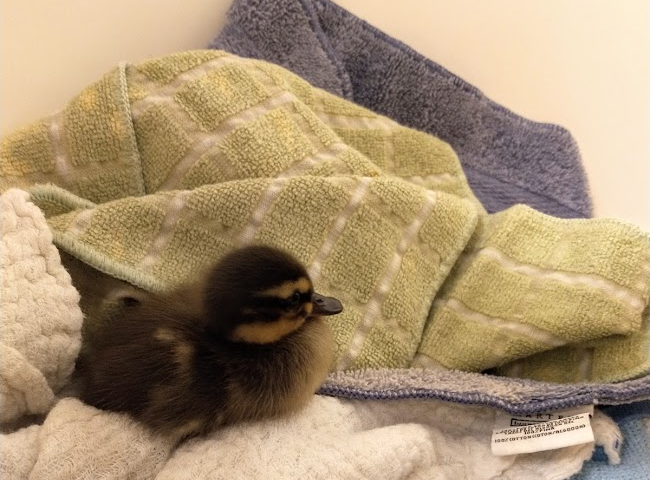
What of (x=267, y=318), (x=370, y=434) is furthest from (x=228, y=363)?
(x=370, y=434)

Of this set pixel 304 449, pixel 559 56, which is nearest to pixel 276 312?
pixel 304 449

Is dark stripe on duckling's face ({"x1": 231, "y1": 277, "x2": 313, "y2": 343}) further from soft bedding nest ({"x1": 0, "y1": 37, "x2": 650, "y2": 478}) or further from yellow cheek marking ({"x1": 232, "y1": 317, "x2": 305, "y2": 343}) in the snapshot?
soft bedding nest ({"x1": 0, "y1": 37, "x2": 650, "y2": 478})

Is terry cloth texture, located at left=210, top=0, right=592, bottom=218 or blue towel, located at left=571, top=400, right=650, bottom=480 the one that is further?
terry cloth texture, located at left=210, top=0, right=592, bottom=218

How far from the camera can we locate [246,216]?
42.8 inches

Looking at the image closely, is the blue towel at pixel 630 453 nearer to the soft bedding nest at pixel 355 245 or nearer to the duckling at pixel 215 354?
the soft bedding nest at pixel 355 245

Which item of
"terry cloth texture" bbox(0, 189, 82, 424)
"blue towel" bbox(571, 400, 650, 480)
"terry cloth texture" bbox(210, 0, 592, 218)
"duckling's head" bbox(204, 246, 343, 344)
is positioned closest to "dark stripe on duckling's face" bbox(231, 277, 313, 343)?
"duckling's head" bbox(204, 246, 343, 344)

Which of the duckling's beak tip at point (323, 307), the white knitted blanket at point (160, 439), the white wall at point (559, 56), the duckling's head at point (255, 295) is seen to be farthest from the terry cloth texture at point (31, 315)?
the white wall at point (559, 56)

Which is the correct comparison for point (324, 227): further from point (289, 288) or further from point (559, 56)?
point (559, 56)

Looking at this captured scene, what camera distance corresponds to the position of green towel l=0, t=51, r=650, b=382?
105 cm

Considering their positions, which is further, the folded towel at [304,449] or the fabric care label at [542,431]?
the fabric care label at [542,431]

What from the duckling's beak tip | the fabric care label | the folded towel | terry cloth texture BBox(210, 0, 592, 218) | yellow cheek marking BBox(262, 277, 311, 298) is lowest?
the folded towel

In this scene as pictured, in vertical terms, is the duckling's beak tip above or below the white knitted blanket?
above

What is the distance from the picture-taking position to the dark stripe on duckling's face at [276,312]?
2.84 feet

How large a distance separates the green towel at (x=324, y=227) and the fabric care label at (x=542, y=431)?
0.11 metres
